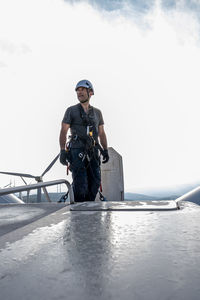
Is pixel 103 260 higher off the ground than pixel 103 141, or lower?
lower

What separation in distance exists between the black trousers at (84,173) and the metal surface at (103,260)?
227 centimetres

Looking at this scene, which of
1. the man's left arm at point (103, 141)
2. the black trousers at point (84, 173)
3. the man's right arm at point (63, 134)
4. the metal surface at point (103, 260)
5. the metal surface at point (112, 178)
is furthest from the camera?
the metal surface at point (112, 178)

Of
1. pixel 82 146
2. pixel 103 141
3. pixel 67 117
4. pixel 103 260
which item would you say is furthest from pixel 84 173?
pixel 103 260

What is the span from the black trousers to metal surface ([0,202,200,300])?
2272 millimetres

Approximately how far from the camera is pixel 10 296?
2.51ft

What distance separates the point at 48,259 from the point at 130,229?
62cm

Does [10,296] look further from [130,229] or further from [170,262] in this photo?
[130,229]

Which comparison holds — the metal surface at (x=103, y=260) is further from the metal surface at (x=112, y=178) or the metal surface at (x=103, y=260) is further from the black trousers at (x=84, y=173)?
the metal surface at (x=112, y=178)

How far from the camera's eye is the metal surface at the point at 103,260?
779 mm

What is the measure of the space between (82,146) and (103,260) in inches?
123

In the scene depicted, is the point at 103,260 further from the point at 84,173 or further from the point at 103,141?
the point at 103,141

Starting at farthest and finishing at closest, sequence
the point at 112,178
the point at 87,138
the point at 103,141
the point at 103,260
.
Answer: the point at 112,178, the point at 103,141, the point at 87,138, the point at 103,260

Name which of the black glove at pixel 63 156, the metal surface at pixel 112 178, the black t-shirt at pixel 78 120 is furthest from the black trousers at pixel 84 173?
the metal surface at pixel 112 178

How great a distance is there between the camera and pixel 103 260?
1.03 meters
